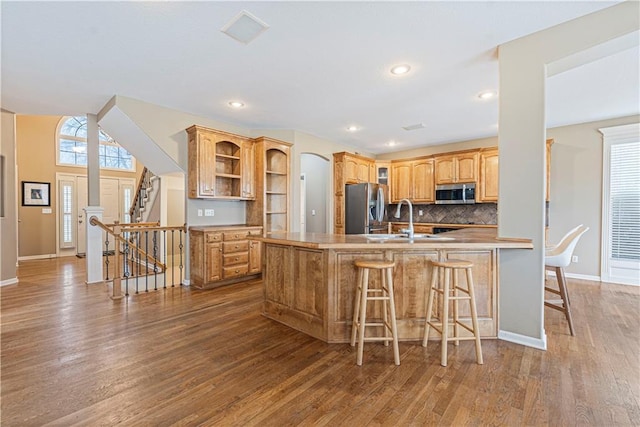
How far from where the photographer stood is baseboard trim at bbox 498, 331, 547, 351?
244 centimetres

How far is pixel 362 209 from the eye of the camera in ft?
19.5

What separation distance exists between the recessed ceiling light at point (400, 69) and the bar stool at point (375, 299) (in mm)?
1993

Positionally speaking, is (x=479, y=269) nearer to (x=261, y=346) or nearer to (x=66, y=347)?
(x=261, y=346)

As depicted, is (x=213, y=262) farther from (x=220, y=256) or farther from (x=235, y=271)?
(x=235, y=271)

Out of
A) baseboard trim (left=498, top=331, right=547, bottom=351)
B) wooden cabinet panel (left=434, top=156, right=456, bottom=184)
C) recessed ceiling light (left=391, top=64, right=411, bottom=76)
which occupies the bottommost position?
baseboard trim (left=498, top=331, right=547, bottom=351)

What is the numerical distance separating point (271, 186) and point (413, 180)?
3.16 metres

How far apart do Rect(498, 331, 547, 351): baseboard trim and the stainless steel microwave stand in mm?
3618

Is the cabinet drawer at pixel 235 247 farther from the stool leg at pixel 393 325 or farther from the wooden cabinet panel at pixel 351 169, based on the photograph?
the stool leg at pixel 393 325

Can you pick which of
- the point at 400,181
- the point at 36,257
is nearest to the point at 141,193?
the point at 36,257

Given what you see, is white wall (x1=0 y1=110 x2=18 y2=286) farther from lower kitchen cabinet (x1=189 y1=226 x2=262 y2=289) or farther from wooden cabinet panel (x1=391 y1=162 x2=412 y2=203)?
wooden cabinet panel (x1=391 y1=162 x2=412 y2=203)

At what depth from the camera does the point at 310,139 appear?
583cm

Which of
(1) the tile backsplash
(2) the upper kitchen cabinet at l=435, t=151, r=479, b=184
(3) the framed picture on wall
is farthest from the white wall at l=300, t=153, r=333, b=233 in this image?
(3) the framed picture on wall

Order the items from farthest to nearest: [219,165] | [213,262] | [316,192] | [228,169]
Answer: [316,192]
[228,169]
[219,165]
[213,262]

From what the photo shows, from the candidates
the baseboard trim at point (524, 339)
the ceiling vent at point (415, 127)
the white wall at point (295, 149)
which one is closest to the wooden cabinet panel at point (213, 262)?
the white wall at point (295, 149)
